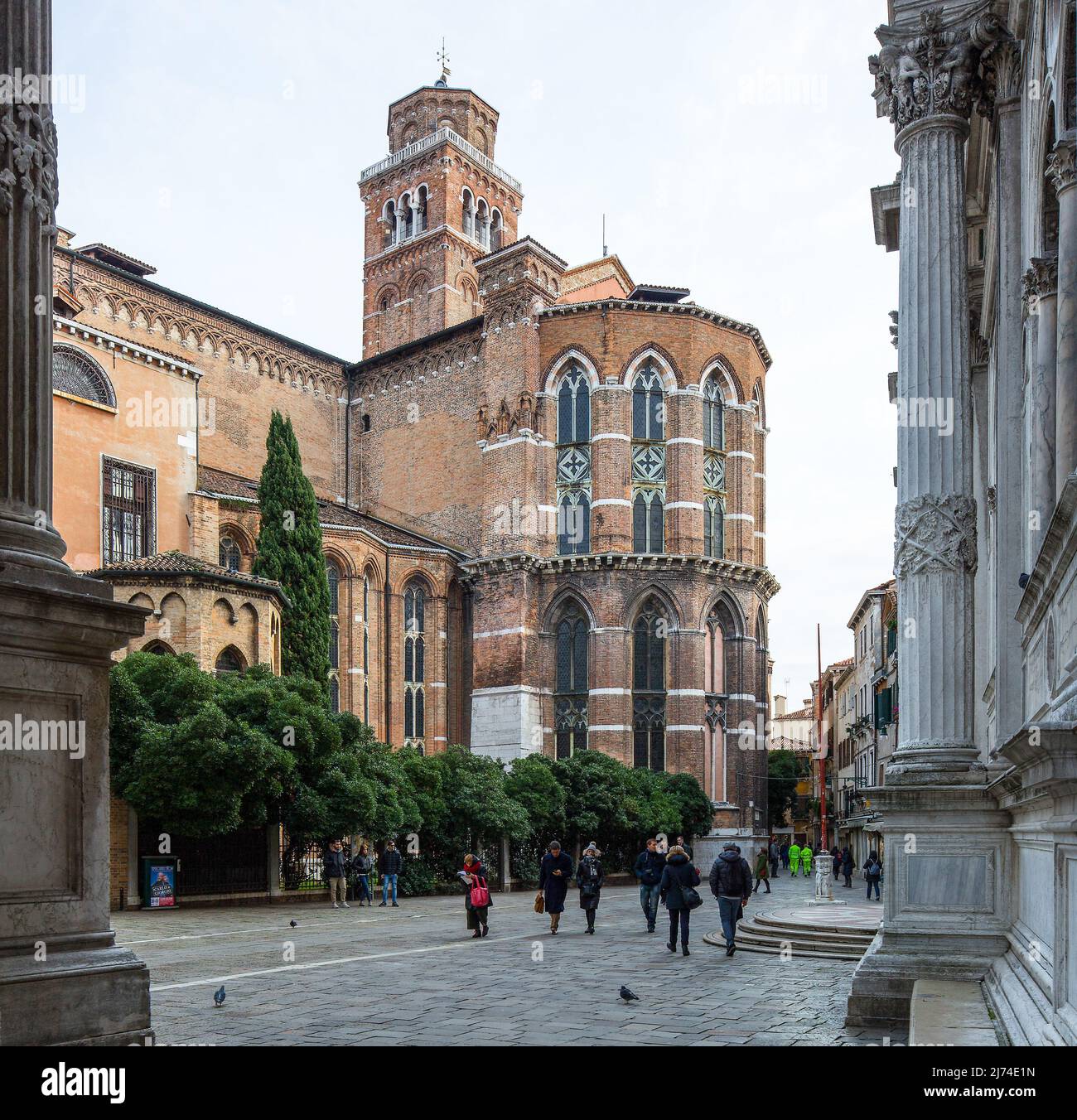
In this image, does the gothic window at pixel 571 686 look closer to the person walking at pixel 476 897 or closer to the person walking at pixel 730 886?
the person walking at pixel 476 897

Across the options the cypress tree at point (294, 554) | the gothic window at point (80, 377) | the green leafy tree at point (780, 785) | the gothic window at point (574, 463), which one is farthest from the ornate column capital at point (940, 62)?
the green leafy tree at point (780, 785)

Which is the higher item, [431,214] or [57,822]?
[431,214]

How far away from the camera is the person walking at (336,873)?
85.3 feet

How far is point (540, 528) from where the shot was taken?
45562 millimetres

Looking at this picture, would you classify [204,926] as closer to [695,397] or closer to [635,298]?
[695,397]

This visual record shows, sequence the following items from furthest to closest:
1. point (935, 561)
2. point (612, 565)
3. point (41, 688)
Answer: point (612, 565) → point (935, 561) → point (41, 688)

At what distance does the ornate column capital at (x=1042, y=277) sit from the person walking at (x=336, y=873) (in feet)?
66.1

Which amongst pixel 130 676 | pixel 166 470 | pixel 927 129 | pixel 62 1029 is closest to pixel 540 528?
pixel 166 470

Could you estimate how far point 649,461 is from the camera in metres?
45.8

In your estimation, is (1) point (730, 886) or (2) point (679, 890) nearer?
(1) point (730, 886)

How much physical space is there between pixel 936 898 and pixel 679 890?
22.7ft

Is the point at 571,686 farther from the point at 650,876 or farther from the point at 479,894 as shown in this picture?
the point at 479,894

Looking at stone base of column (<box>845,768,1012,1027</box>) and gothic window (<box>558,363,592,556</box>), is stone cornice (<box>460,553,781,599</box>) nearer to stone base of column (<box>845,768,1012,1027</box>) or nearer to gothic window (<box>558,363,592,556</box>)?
gothic window (<box>558,363,592,556</box>)

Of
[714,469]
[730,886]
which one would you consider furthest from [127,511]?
[730,886]
